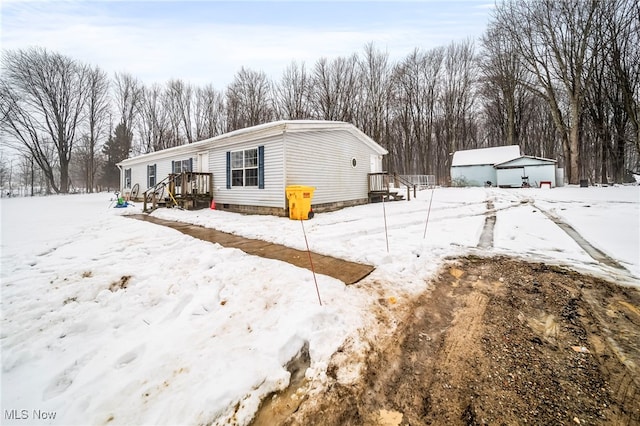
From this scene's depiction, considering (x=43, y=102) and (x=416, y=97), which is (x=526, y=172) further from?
(x=43, y=102)

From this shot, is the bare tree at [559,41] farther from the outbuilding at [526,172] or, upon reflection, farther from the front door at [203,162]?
the front door at [203,162]

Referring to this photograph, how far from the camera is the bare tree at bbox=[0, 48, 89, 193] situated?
22203 mm

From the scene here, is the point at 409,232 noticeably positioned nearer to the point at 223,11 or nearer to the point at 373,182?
the point at 373,182

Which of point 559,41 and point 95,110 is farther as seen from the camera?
point 95,110

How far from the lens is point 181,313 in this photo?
2.61 metres

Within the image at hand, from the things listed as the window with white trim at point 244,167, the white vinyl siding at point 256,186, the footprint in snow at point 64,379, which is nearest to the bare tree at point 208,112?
the white vinyl siding at point 256,186

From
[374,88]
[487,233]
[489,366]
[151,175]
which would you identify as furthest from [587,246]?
[374,88]

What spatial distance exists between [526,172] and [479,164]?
4.55 m

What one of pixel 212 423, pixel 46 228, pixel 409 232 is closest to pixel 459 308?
pixel 212 423

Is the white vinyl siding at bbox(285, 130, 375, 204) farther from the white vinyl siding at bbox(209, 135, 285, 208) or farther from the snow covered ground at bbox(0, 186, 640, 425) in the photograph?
the snow covered ground at bbox(0, 186, 640, 425)

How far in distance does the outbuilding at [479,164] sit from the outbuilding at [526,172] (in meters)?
1.15

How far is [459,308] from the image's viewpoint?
2.74 metres

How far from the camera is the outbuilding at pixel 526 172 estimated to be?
21656 millimetres

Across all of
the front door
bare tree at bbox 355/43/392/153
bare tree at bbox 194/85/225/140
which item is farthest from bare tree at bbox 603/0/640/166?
bare tree at bbox 194/85/225/140
